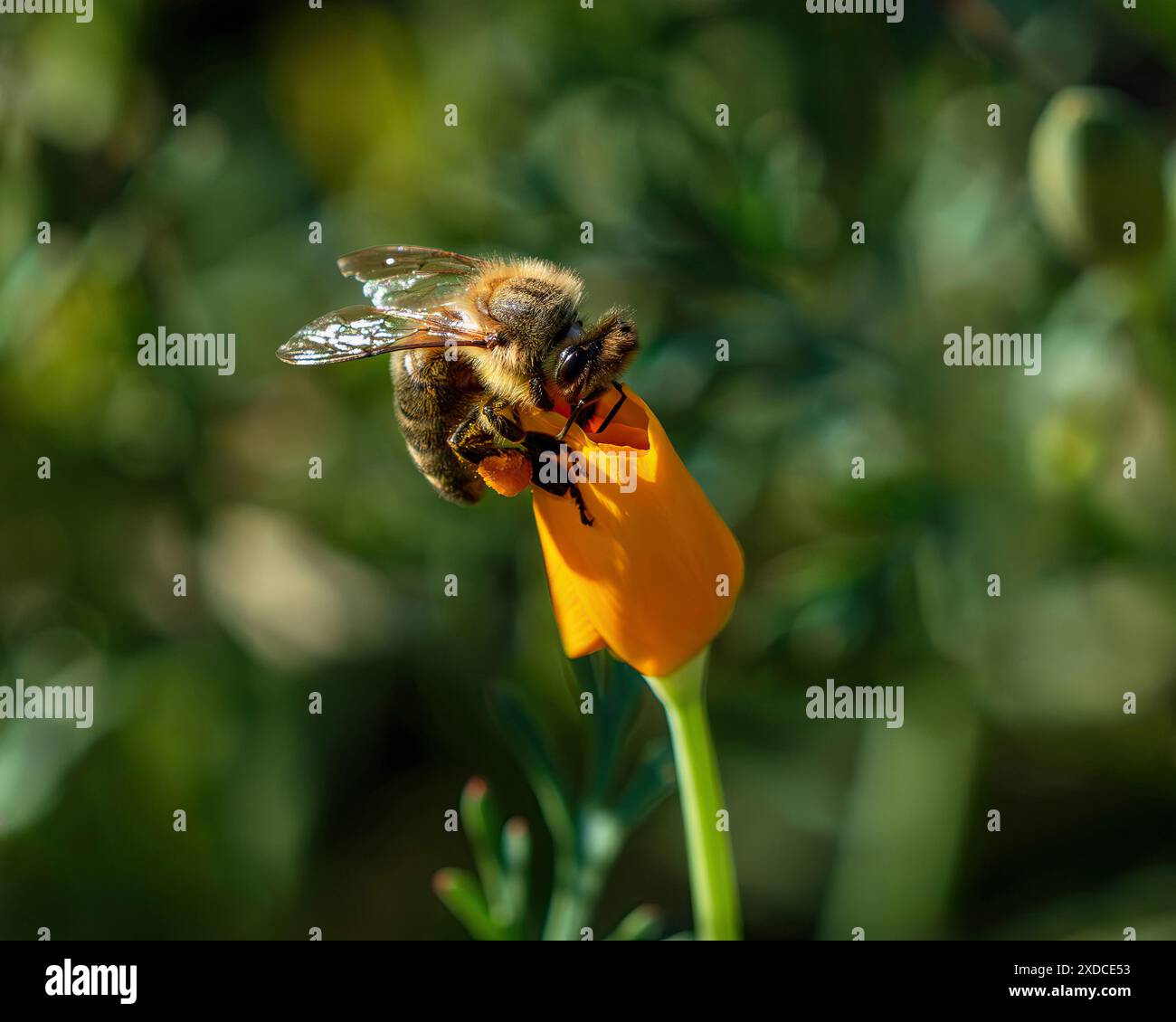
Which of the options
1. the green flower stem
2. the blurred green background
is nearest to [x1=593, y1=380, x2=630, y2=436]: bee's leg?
the green flower stem

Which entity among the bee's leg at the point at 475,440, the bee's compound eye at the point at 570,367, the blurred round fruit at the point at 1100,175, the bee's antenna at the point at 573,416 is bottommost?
the bee's leg at the point at 475,440

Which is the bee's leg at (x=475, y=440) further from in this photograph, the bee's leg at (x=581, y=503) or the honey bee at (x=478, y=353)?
the bee's leg at (x=581, y=503)

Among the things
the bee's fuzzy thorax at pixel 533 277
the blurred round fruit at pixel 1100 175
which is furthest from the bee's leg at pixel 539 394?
the blurred round fruit at pixel 1100 175

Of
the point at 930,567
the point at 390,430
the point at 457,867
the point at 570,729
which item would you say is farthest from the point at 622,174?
the point at 457,867

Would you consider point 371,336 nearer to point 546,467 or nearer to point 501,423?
point 501,423

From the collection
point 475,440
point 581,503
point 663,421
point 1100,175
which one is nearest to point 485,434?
point 475,440

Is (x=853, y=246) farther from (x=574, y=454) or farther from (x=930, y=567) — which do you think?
(x=574, y=454)
